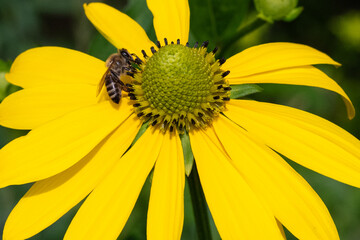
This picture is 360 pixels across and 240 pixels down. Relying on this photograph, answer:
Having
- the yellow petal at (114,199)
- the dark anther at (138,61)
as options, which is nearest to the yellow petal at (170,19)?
the dark anther at (138,61)

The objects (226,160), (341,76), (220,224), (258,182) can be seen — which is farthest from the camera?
(341,76)

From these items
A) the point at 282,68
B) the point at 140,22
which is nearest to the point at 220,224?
the point at 282,68

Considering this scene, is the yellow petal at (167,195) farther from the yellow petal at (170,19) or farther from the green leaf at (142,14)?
the green leaf at (142,14)

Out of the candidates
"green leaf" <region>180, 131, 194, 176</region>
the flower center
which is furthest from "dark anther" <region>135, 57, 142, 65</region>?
"green leaf" <region>180, 131, 194, 176</region>

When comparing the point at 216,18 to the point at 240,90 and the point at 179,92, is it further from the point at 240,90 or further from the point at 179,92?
the point at 179,92

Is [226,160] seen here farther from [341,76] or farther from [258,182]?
[341,76]
